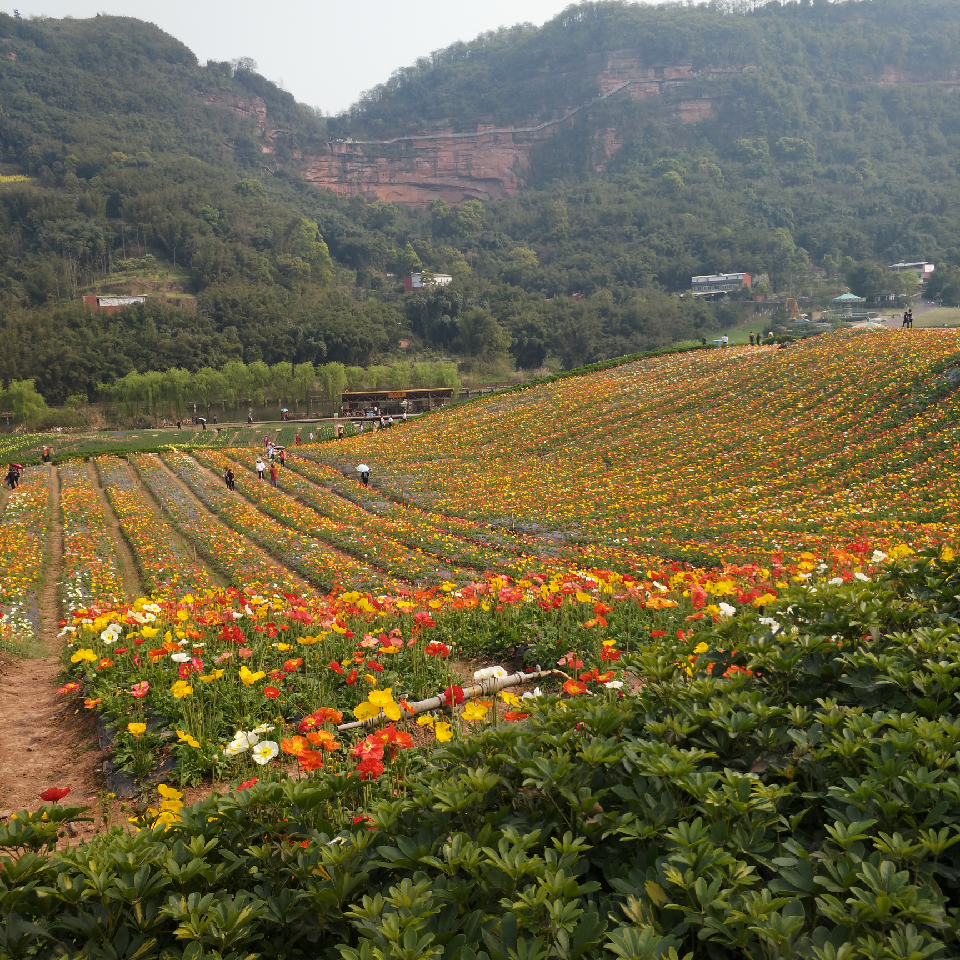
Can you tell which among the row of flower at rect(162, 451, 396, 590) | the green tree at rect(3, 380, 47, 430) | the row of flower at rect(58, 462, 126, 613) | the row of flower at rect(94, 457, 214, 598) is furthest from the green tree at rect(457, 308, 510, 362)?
the row of flower at rect(58, 462, 126, 613)

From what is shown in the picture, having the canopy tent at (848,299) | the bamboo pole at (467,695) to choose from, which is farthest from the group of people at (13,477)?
the canopy tent at (848,299)

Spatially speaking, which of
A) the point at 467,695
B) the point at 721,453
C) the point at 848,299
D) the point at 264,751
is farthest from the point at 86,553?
the point at 848,299

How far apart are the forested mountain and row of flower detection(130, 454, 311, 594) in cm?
5277

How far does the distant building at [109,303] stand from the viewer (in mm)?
90188

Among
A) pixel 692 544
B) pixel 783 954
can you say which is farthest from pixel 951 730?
pixel 692 544

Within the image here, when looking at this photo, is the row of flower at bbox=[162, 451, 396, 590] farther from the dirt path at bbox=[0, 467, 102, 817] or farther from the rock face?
the rock face

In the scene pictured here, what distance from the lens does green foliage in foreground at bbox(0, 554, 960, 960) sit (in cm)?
241

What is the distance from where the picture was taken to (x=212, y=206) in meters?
127

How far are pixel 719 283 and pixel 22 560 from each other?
389 ft

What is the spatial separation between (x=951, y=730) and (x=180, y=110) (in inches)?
8189

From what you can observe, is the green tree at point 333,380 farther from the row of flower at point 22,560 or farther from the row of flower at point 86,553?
the row of flower at point 22,560

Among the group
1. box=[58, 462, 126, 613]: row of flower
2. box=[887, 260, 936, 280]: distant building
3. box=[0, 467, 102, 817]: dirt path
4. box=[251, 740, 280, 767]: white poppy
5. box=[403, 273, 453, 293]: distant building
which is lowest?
box=[58, 462, 126, 613]: row of flower

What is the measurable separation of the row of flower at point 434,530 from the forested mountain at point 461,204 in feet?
191

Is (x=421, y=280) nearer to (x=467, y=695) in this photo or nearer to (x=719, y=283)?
(x=719, y=283)
